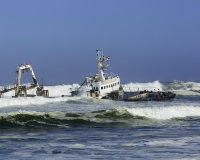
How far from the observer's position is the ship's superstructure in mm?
61875

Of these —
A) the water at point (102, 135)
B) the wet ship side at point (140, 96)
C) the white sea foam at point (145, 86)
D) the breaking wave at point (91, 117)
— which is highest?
the white sea foam at point (145, 86)

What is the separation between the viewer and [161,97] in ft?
199

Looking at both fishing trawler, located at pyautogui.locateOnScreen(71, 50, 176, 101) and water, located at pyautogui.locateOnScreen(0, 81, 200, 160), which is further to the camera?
fishing trawler, located at pyautogui.locateOnScreen(71, 50, 176, 101)

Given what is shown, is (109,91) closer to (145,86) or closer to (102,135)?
(102,135)

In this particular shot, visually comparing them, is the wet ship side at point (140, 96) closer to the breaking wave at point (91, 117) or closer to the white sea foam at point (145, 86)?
the breaking wave at point (91, 117)

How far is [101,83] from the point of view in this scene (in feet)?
204

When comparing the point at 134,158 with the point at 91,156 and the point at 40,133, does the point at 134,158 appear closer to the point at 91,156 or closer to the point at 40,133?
the point at 91,156

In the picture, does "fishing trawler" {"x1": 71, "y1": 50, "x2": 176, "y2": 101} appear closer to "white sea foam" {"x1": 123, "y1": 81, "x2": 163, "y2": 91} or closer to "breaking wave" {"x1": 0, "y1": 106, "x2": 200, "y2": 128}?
"breaking wave" {"x1": 0, "y1": 106, "x2": 200, "y2": 128}

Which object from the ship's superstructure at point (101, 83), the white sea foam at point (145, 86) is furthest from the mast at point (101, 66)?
the white sea foam at point (145, 86)

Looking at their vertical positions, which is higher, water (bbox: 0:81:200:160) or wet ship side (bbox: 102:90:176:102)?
wet ship side (bbox: 102:90:176:102)

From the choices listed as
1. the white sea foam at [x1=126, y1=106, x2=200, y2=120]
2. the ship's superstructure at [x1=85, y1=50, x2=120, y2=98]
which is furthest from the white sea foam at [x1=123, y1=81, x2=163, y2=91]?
the white sea foam at [x1=126, y1=106, x2=200, y2=120]

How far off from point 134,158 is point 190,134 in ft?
24.4

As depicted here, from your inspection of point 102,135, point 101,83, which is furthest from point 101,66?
point 102,135

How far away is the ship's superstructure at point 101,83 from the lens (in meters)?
61.9
